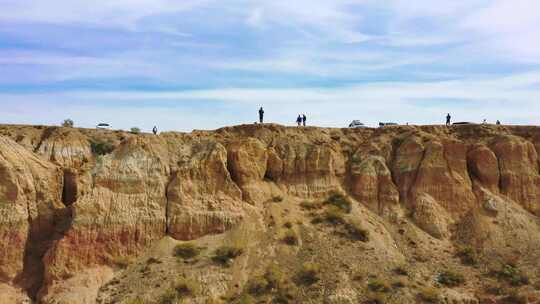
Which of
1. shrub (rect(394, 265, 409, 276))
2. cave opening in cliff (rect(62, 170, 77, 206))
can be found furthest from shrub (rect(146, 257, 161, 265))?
shrub (rect(394, 265, 409, 276))

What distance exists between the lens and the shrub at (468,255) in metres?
36.5

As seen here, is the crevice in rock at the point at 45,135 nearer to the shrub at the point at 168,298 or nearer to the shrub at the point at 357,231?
the shrub at the point at 168,298

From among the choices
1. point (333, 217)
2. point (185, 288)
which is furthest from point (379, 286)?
point (185, 288)

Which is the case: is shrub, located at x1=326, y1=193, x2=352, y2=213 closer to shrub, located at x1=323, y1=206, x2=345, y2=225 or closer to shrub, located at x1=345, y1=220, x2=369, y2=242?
shrub, located at x1=323, y1=206, x2=345, y2=225

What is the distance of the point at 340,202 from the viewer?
128 feet

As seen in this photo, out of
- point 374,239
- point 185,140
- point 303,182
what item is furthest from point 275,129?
point 374,239

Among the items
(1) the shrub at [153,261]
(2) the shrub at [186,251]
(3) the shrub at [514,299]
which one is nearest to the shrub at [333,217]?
(2) the shrub at [186,251]

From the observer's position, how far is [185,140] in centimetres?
3753

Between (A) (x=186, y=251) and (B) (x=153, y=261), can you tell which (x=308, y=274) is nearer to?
(A) (x=186, y=251)

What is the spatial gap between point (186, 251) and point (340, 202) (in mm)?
10989

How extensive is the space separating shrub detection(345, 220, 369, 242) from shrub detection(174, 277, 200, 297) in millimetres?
10482

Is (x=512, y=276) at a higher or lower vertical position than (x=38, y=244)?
lower

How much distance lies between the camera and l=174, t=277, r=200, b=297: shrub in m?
30.9

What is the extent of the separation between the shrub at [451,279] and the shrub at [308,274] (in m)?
7.16
